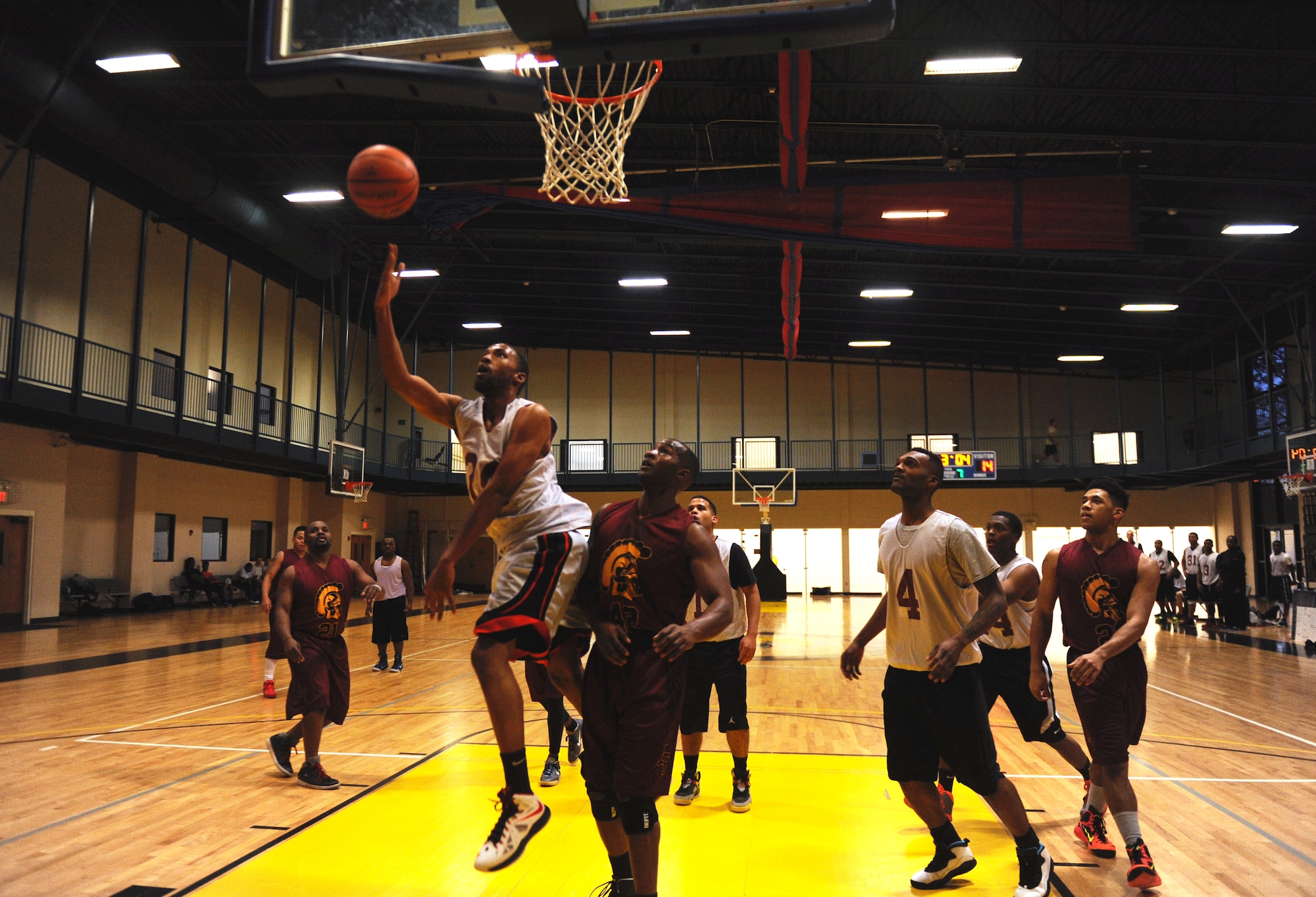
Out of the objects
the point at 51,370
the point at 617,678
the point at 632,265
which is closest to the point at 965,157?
the point at 632,265

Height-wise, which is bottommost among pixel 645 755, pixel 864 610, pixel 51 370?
pixel 864 610

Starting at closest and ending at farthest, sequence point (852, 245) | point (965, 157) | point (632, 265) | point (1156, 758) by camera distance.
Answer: point (1156, 758), point (852, 245), point (965, 157), point (632, 265)

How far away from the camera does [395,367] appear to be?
130 inches

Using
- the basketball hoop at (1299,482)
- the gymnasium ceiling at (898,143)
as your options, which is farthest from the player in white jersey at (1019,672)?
the basketball hoop at (1299,482)

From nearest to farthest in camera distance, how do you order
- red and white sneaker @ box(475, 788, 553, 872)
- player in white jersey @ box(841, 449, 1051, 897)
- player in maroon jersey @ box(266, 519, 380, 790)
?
red and white sneaker @ box(475, 788, 553, 872) < player in white jersey @ box(841, 449, 1051, 897) < player in maroon jersey @ box(266, 519, 380, 790)

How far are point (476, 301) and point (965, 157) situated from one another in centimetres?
1374

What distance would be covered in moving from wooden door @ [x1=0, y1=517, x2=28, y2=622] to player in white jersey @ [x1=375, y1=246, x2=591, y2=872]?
51.4 feet

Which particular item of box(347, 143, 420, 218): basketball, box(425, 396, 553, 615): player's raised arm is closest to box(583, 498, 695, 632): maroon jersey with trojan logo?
box(425, 396, 553, 615): player's raised arm

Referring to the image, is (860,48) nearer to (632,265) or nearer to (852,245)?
(852,245)

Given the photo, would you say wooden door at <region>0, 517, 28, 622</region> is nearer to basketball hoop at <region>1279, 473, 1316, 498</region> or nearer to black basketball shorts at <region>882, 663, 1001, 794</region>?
black basketball shorts at <region>882, 663, 1001, 794</region>

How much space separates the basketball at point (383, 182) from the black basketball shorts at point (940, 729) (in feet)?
9.66

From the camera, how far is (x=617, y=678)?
3.11 m

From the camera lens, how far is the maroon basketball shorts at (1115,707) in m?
3.93

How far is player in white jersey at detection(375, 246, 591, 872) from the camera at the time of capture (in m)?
2.96
